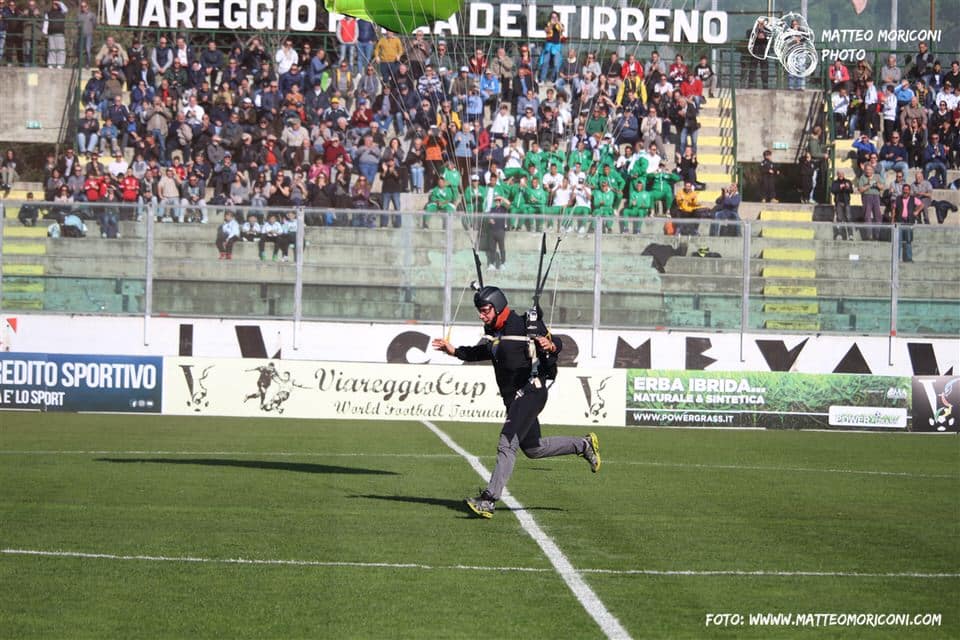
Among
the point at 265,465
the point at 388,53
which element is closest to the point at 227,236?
the point at 388,53

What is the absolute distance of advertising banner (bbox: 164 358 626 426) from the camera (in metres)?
28.3

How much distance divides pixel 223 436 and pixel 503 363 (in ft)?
33.1

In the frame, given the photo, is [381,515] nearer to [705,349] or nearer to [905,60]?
[705,349]

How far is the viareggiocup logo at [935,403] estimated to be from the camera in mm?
29031

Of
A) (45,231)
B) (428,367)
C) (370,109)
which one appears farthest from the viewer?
(370,109)

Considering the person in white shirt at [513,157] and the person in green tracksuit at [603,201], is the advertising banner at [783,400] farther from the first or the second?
the person in white shirt at [513,157]

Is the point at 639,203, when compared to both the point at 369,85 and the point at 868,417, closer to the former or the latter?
the point at 868,417

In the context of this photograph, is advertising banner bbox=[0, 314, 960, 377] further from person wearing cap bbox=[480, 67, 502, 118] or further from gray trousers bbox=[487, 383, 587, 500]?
gray trousers bbox=[487, 383, 587, 500]

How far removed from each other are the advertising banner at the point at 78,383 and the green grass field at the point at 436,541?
6.69m

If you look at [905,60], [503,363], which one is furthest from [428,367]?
[905,60]

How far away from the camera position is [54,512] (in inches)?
539

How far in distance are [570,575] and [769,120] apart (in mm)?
33670

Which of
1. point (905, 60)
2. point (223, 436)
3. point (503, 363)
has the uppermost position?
point (905, 60)

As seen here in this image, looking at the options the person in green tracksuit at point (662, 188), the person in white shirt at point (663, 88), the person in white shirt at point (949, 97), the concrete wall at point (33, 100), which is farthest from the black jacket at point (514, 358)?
the concrete wall at point (33, 100)
